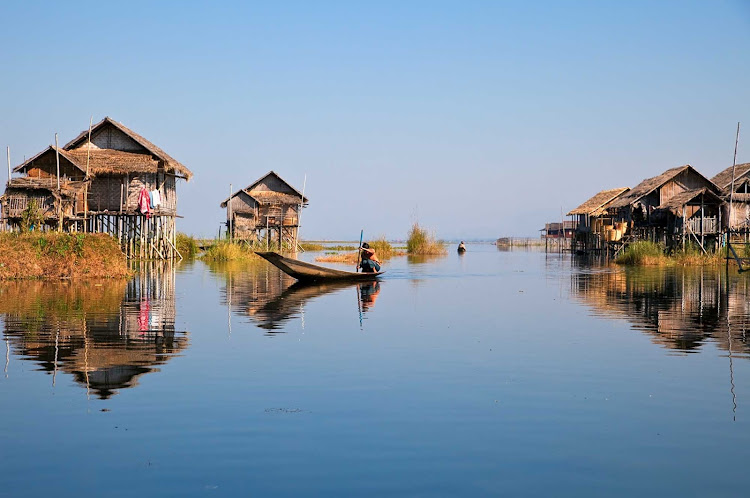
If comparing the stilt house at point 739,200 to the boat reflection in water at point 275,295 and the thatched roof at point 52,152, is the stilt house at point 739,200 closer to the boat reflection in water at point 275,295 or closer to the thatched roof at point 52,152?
the boat reflection in water at point 275,295

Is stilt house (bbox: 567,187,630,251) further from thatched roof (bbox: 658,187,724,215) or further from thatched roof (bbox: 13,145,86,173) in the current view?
thatched roof (bbox: 13,145,86,173)

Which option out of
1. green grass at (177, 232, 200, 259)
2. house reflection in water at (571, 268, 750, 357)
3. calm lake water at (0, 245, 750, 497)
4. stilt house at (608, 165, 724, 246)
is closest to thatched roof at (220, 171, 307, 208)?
green grass at (177, 232, 200, 259)

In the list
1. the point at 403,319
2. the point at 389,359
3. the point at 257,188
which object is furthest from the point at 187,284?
the point at 257,188

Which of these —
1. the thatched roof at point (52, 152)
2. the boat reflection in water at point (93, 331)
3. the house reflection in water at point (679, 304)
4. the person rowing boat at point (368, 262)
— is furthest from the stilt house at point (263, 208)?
the boat reflection in water at point (93, 331)

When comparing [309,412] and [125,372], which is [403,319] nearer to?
[125,372]

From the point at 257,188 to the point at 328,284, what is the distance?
32177mm

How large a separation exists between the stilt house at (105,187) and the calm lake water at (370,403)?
65.1ft

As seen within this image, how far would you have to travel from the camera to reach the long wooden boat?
24148 mm

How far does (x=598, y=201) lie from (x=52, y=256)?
155 ft

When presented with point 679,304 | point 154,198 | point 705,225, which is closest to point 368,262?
point 679,304

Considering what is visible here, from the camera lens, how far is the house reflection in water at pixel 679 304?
13202mm

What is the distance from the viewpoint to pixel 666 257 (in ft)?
139

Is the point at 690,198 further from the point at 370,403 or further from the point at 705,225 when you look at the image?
the point at 370,403

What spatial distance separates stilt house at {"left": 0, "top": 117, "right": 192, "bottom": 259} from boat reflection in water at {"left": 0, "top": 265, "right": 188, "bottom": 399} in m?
14.2
